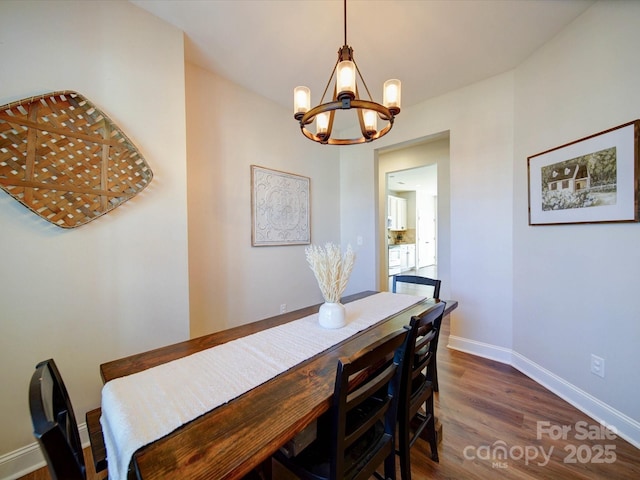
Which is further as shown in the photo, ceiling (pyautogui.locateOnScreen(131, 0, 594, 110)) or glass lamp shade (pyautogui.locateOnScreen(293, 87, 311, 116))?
ceiling (pyautogui.locateOnScreen(131, 0, 594, 110))

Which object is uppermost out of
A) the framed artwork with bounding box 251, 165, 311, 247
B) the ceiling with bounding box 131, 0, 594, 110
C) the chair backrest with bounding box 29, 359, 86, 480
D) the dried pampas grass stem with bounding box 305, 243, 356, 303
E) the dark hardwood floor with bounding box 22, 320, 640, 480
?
the ceiling with bounding box 131, 0, 594, 110

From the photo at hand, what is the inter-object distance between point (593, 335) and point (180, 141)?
3.24 meters

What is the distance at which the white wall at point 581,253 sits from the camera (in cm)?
157

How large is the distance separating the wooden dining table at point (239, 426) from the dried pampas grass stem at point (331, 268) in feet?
1.15

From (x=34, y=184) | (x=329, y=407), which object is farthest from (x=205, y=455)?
(x=34, y=184)

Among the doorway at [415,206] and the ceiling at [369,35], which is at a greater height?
the ceiling at [369,35]

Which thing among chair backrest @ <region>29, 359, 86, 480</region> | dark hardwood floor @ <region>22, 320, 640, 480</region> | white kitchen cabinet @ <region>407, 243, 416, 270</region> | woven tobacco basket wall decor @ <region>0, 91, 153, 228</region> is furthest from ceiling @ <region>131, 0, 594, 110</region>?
white kitchen cabinet @ <region>407, 243, 416, 270</region>

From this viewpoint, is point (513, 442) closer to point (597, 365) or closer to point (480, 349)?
point (597, 365)

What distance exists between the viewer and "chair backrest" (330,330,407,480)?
83 centimetres

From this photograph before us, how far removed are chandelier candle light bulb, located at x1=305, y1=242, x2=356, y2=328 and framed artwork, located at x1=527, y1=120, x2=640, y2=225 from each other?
1.70 m

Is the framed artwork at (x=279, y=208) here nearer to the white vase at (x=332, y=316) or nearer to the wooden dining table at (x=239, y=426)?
the white vase at (x=332, y=316)

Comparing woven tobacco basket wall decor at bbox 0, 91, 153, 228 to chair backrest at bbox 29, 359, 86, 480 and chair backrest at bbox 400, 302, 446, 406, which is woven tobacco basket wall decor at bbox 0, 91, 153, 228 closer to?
chair backrest at bbox 29, 359, 86, 480

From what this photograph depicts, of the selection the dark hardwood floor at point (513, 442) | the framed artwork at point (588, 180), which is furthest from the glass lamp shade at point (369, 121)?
the dark hardwood floor at point (513, 442)

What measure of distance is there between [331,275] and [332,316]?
239 mm
